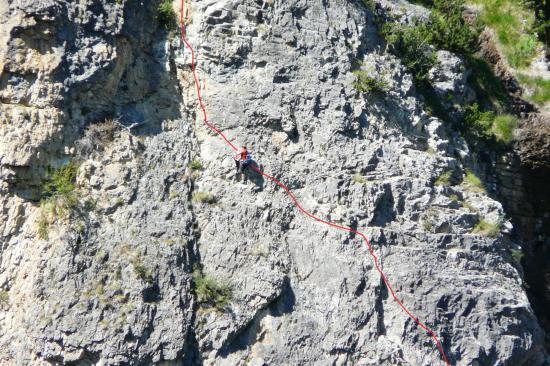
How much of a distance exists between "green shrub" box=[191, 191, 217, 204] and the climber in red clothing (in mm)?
641

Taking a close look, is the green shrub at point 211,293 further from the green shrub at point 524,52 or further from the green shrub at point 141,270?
the green shrub at point 524,52

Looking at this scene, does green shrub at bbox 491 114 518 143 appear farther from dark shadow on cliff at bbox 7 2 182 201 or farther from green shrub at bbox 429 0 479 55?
dark shadow on cliff at bbox 7 2 182 201

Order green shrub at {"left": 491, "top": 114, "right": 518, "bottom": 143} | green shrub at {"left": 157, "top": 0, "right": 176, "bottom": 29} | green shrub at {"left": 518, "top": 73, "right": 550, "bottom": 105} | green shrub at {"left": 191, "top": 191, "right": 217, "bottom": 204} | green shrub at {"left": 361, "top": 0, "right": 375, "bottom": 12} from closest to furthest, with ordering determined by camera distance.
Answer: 1. green shrub at {"left": 191, "top": 191, "right": 217, "bottom": 204}
2. green shrub at {"left": 157, "top": 0, "right": 176, "bottom": 29}
3. green shrub at {"left": 361, "top": 0, "right": 375, "bottom": 12}
4. green shrub at {"left": 491, "top": 114, "right": 518, "bottom": 143}
5. green shrub at {"left": 518, "top": 73, "right": 550, "bottom": 105}

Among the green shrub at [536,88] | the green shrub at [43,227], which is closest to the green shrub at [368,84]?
the green shrub at [536,88]

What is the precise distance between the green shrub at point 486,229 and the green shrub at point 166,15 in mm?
6475

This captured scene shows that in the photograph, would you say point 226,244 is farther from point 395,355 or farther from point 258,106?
point 395,355

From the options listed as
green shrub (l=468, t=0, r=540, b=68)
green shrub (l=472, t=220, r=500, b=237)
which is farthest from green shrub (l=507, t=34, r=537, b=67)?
green shrub (l=472, t=220, r=500, b=237)

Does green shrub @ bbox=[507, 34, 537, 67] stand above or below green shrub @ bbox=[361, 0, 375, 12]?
above

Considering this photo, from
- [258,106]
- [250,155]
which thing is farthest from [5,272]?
[258,106]

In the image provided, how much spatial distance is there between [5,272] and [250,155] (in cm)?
414

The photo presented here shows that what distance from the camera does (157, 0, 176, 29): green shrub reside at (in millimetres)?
10622

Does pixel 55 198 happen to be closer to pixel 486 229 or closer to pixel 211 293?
pixel 211 293

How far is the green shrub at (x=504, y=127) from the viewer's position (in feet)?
43.9

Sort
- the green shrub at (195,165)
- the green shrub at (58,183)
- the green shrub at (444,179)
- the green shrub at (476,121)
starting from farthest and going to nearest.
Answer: the green shrub at (476,121) < the green shrub at (444,179) < the green shrub at (195,165) < the green shrub at (58,183)
